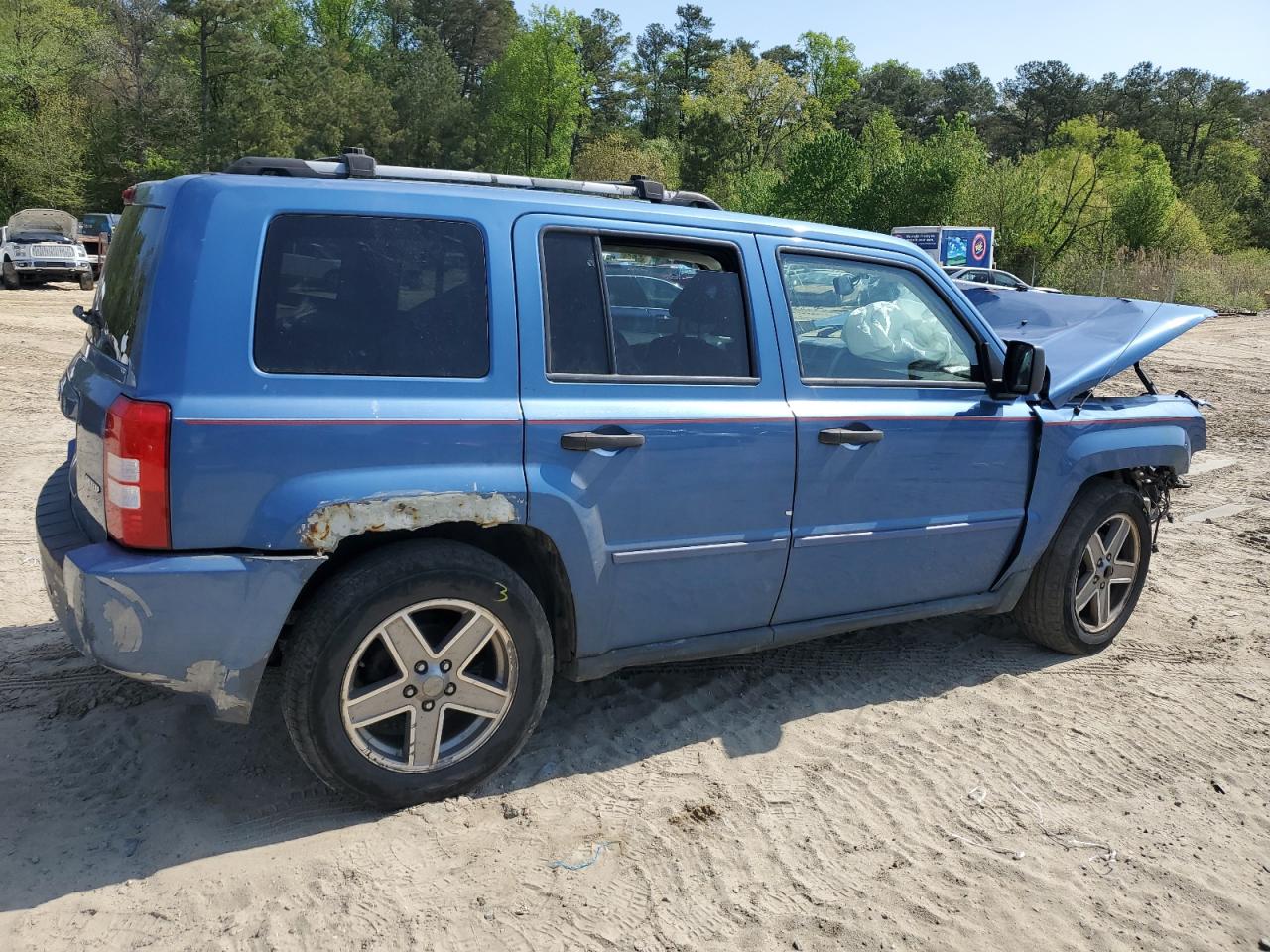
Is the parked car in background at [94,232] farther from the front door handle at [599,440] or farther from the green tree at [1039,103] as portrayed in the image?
the green tree at [1039,103]

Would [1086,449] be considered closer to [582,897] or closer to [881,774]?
[881,774]

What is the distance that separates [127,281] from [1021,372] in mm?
3338

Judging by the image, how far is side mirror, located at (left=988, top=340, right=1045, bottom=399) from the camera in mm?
4133

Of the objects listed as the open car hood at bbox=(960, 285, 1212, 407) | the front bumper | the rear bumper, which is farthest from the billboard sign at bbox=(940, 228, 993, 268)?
the rear bumper

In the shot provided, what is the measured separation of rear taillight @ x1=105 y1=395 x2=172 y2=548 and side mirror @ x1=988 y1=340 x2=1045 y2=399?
3.18 m

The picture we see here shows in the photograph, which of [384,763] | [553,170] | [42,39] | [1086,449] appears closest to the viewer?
[384,763]

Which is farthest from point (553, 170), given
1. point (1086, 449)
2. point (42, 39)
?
point (1086, 449)

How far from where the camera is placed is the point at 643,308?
3.55m

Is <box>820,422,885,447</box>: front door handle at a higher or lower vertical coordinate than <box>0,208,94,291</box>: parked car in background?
lower

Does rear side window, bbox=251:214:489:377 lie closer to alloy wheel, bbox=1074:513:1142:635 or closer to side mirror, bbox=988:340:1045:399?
side mirror, bbox=988:340:1045:399

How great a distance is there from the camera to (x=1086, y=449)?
14.8 feet

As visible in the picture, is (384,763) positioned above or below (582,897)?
above

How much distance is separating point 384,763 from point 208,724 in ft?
3.18

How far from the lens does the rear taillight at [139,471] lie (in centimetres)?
271
